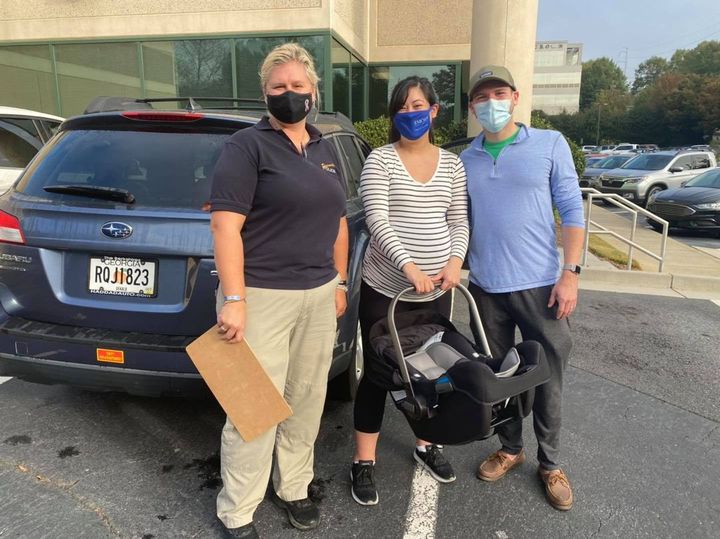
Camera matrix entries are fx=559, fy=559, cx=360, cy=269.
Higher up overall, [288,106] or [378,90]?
[378,90]

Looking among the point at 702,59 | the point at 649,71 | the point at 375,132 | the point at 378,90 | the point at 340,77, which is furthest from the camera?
the point at 649,71

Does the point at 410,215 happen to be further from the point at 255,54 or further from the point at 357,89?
the point at 357,89

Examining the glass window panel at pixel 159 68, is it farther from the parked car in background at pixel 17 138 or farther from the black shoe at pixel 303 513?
the black shoe at pixel 303 513

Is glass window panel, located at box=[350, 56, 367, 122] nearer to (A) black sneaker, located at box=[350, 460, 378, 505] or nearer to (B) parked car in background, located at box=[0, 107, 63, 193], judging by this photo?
(B) parked car in background, located at box=[0, 107, 63, 193]

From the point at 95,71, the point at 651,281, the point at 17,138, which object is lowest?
the point at 651,281

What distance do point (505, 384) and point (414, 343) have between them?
0.56m

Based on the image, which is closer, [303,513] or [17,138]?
[303,513]

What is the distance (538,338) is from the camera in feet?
8.45

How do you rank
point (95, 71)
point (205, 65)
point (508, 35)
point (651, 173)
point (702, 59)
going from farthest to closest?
point (702, 59) < point (651, 173) < point (95, 71) < point (205, 65) < point (508, 35)

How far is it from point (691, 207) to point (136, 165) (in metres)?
11.6

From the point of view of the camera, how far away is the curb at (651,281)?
678 cm

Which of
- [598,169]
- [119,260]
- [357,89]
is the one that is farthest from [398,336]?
[598,169]

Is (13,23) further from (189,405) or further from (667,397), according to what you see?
(667,397)

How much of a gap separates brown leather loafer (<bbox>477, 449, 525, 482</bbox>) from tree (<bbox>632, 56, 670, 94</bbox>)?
419ft
